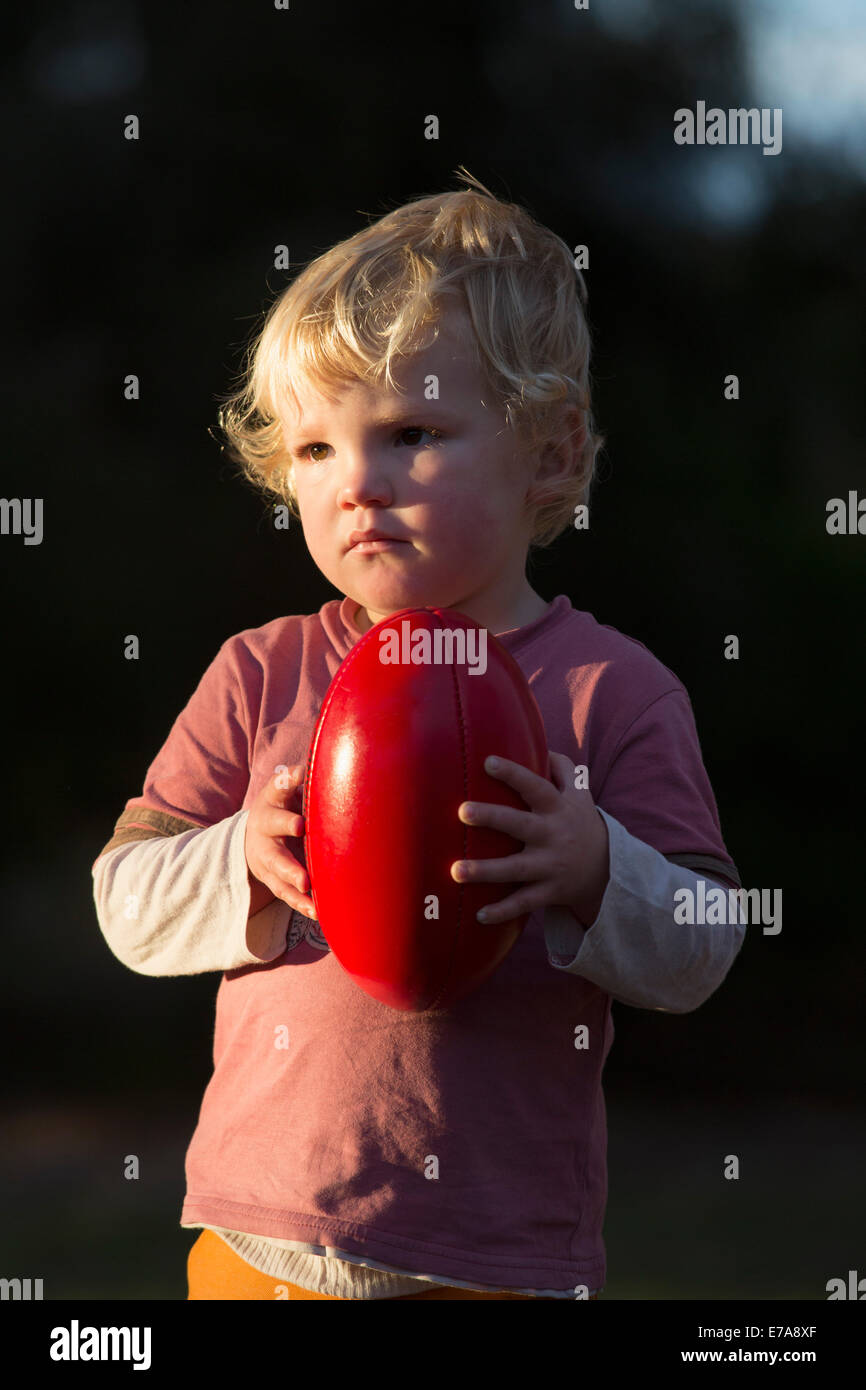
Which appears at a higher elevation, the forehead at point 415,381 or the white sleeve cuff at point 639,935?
the forehead at point 415,381

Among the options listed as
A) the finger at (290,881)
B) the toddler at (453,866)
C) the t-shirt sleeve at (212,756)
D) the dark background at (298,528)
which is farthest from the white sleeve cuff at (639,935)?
the dark background at (298,528)

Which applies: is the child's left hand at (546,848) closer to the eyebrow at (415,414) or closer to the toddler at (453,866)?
the toddler at (453,866)

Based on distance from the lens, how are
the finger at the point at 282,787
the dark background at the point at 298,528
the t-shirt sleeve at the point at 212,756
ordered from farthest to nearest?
the dark background at the point at 298,528, the t-shirt sleeve at the point at 212,756, the finger at the point at 282,787

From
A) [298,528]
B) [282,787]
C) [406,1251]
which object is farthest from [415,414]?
[298,528]

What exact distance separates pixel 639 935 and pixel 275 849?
28 cm

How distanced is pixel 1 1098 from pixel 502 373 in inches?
92.3

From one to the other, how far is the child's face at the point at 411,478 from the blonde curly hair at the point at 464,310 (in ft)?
0.06

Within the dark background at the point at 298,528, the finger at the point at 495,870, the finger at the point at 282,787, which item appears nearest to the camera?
the finger at the point at 495,870

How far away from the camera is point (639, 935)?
3.71 ft

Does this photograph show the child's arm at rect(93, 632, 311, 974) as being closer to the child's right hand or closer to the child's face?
the child's right hand

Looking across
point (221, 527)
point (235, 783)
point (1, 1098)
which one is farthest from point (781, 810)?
point (235, 783)

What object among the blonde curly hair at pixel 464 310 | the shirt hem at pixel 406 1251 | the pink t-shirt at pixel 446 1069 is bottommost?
the shirt hem at pixel 406 1251

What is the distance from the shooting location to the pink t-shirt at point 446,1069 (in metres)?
1.13

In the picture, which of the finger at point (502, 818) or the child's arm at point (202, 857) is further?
the child's arm at point (202, 857)
